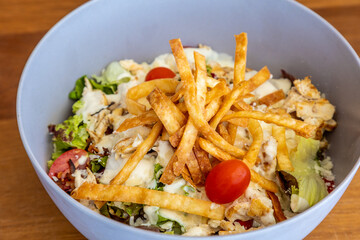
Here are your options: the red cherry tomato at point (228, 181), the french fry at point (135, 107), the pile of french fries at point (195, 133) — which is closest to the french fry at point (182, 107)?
the pile of french fries at point (195, 133)

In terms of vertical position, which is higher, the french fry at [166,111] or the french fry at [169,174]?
the french fry at [166,111]

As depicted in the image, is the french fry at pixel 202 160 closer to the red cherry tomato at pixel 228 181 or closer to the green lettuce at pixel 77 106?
the red cherry tomato at pixel 228 181

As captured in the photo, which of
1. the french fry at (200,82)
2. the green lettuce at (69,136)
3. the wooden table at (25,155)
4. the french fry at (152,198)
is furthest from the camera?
the green lettuce at (69,136)

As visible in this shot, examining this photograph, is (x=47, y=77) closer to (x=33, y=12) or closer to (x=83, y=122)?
(x=83, y=122)

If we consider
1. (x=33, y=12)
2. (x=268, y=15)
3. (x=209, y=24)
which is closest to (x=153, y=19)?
(x=209, y=24)

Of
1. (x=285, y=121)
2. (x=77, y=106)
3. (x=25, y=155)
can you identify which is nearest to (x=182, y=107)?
(x=285, y=121)

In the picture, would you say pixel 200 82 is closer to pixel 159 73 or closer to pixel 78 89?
pixel 159 73

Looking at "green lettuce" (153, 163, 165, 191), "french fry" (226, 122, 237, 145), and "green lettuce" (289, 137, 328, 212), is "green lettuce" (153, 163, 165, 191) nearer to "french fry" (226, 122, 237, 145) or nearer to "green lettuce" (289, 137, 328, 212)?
"french fry" (226, 122, 237, 145)
